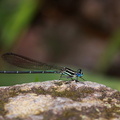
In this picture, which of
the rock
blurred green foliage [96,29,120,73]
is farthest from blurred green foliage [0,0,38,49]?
the rock

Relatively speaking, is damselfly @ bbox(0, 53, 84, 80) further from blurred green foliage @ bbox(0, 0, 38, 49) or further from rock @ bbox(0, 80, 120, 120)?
blurred green foliage @ bbox(0, 0, 38, 49)

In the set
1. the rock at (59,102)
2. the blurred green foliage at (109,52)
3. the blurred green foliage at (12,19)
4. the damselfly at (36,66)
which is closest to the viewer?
the rock at (59,102)

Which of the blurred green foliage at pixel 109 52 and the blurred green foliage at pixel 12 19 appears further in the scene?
the blurred green foliage at pixel 109 52

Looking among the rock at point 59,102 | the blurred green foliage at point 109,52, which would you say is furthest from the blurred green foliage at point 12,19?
the rock at point 59,102

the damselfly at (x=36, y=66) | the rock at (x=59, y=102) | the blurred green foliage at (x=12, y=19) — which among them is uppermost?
the blurred green foliage at (x=12, y=19)

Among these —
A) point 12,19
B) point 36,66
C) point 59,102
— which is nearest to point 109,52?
point 12,19

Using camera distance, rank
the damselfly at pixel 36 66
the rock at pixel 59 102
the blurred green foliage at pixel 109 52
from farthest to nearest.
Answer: the blurred green foliage at pixel 109 52 → the damselfly at pixel 36 66 → the rock at pixel 59 102

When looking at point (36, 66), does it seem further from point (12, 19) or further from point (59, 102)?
point (12, 19)

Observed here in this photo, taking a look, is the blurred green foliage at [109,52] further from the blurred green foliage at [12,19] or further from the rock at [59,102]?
the rock at [59,102]

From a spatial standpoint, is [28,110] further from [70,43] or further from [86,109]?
[70,43]

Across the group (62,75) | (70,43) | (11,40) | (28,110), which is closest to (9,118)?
(28,110)
